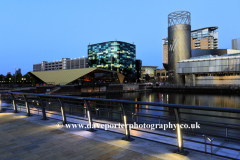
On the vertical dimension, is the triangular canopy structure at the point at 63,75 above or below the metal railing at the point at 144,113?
above

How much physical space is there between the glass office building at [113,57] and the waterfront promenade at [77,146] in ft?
438

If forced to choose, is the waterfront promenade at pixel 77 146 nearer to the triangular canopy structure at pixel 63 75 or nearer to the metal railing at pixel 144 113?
the metal railing at pixel 144 113

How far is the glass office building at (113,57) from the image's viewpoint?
139625 millimetres

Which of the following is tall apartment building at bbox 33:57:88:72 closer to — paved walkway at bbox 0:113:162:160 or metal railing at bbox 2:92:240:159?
metal railing at bbox 2:92:240:159

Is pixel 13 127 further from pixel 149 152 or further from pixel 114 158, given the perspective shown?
pixel 149 152

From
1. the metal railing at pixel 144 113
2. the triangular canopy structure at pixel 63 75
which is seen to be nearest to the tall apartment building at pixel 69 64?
the triangular canopy structure at pixel 63 75

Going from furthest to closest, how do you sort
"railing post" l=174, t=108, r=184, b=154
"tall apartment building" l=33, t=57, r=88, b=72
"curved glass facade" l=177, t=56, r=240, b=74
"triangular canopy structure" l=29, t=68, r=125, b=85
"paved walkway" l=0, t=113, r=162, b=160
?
"tall apartment building" l=33, t=57, r=88, b=72 → "triangular canopy structure" l=29, t=68, r=125, b=85 → "curved glass facade" l=177, t=56, r=240, b=74 → "paved walkway" l=0, t=113, r=162, b=160 → "railing post" l=174, t=108, r=184, b=154

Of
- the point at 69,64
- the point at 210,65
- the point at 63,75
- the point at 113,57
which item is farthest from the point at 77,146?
the point at 69,64

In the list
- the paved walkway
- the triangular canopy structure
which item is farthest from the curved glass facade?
the paved walkway

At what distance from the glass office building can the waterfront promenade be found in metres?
134

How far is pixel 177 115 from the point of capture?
176 inches

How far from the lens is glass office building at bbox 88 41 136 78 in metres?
140

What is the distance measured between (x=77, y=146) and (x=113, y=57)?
5329 inches

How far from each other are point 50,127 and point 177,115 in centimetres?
562
